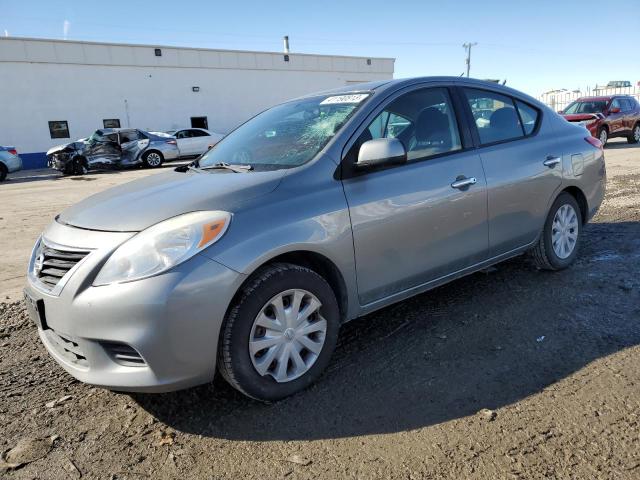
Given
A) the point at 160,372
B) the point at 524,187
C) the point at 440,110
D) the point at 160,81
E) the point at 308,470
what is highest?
the point at 160,81

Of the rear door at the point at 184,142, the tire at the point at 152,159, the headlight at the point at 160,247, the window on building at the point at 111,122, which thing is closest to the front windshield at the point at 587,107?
the rear door at the point at 184,142

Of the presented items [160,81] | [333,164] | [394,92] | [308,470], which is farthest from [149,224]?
[160,81]

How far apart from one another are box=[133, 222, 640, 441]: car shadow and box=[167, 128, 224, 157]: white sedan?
59.0 feet

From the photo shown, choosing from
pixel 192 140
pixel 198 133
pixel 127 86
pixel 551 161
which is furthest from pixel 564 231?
pixel 127 86

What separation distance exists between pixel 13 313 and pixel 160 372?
8.76 ft

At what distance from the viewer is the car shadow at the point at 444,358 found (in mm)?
2574

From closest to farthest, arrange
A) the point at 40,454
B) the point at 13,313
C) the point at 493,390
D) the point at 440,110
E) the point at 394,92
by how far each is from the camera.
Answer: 1. the point at 40,454
2. the point at 493,390
3. the point at 394,92
4. the point at 440,110
5. the point at 13,313

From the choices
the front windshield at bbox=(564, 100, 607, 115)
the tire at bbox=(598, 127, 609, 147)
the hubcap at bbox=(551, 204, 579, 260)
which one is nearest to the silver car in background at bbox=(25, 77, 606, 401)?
the hubcap at bbox=(551, 204, 579, 260)

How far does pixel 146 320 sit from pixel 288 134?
1668 millimetres

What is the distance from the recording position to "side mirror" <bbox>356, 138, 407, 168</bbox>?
291 cm

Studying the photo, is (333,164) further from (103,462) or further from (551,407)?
(103,462)

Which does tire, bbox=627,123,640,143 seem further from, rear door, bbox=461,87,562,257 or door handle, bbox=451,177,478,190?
door handle, bbox=451,177,478,190

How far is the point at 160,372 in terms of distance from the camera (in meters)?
2.35

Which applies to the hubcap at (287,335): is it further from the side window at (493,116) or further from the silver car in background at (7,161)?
the silver car in background at (7,161)
